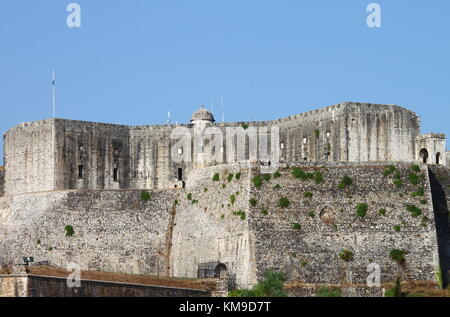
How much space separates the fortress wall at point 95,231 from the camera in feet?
309

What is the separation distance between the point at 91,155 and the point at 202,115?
830 centimetres

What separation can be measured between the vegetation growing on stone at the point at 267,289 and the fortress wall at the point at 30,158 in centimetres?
2407

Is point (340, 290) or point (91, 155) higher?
point (91, 155)

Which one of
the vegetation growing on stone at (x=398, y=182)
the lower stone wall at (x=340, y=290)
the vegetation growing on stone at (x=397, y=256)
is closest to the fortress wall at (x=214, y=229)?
the lower stone wall at (x=340, y=290)

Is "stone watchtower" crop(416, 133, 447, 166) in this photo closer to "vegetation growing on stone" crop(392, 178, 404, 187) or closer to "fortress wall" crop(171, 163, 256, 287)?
"vegetation growing on stone" crop(392, 178, 404, 187)

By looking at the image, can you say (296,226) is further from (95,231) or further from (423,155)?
(95,231)

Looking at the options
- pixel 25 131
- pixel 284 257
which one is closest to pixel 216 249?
pixel 284 257

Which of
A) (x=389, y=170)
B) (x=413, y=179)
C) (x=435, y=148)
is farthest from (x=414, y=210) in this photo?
(x=435, y=148)

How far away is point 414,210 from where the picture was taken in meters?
88.1

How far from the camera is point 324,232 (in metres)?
86.9

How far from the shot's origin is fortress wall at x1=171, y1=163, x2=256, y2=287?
284 feet

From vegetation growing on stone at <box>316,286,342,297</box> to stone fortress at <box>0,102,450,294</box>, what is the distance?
9.03 feet

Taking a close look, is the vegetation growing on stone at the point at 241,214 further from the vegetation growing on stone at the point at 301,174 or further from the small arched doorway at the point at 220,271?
the vegetation growing on stone at the point at 301,174

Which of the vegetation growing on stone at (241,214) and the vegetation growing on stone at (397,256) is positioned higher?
the vegetation growing on stone at (241,214)
